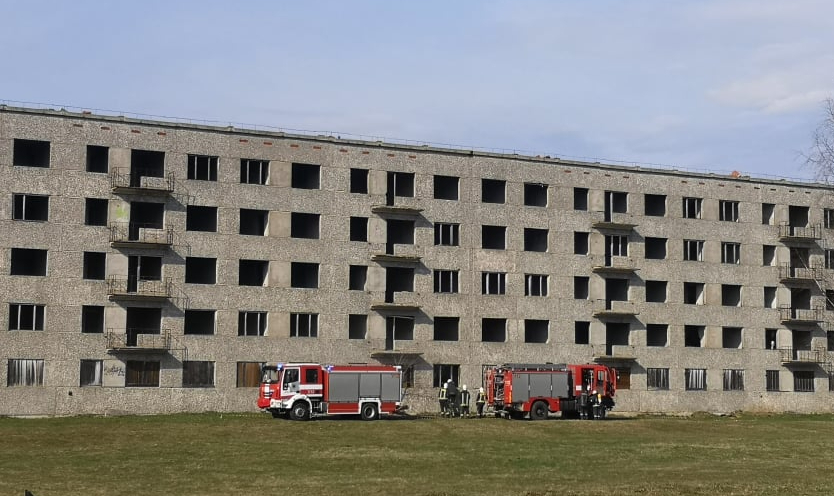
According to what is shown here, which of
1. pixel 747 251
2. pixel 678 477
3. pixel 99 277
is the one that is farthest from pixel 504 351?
pixel 678 477

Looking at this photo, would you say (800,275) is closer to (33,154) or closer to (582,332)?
(582,332)

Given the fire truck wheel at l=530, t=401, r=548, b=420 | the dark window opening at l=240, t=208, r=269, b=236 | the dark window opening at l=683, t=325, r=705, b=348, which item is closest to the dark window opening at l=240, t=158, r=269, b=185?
the dark window opening at l=240, t=208, r=269, b=236

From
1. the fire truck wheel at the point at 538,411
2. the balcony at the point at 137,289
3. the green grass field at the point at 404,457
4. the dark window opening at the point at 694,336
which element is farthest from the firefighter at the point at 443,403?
the dark window opening at the point at 694,336

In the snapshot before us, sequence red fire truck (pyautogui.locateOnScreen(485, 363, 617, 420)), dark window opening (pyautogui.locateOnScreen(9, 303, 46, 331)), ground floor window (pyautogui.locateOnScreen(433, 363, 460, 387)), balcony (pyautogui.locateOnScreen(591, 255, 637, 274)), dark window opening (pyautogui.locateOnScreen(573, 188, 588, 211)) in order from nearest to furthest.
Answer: dark window opening (pyautogui.locateOnScreen(9, 303, 46, 331))
red fire truck (pyautogui.locateOnScreen(485, 363, 617, 420))
ground floor window (pyautogui.locateOnScreen(433, 363, 460, 387))
balcony (pyautogui.locateOnScreen(591, 255, 637, 274))
dark window opening (pyautogui.locateOnScreen(573, 188, 588, 211))

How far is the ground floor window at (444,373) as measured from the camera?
252ft

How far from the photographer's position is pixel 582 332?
81.6 m

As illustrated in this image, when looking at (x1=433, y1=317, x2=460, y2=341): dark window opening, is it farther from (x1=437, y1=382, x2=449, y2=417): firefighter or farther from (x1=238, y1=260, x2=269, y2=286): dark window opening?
(x1=238, y1=260, x2=269, y2=286): dark window opening

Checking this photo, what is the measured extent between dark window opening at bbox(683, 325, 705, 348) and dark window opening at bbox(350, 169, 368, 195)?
1057 inches

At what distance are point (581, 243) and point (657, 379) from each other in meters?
11.4

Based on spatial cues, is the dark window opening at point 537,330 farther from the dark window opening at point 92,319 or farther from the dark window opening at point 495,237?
the dark window opening at point 92,319

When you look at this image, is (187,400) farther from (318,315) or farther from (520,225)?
(520,225)

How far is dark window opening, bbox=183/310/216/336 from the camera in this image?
233 ft

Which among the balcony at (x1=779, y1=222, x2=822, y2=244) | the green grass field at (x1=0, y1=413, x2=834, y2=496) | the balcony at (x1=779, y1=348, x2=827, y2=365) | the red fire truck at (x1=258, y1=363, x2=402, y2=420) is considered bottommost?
the green grass field at (x1=0, y1=413, x2=834, y2=496)

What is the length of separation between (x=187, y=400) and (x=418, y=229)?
1903 cm
